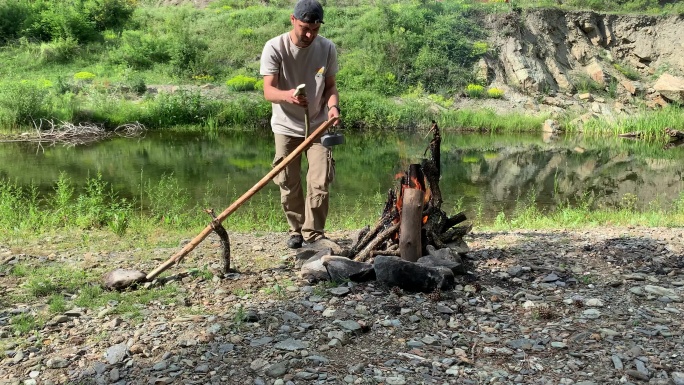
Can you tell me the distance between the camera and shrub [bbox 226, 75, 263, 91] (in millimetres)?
27750

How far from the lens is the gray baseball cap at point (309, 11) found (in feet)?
16.5

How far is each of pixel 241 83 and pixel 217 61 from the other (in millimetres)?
5470

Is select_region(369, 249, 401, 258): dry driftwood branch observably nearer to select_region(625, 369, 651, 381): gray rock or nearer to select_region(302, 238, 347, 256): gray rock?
select_region(302, 238, 347, 256): gray rock

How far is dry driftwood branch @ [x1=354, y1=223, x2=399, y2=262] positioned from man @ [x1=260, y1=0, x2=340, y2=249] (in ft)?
2.54

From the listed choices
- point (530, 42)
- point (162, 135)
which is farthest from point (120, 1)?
point (530, 42)

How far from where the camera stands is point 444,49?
33281 millimetres

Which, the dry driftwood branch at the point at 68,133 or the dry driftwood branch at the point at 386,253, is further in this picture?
the dry driftwood branch at the point at 68,133

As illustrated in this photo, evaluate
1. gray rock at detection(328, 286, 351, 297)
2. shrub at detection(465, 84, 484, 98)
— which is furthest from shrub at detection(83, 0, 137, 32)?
gray rock at detection(328, 286, 351, 297)

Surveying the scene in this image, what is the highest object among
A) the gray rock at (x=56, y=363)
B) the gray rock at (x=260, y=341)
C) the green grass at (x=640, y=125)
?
the gray rock at (x=260, y=341)

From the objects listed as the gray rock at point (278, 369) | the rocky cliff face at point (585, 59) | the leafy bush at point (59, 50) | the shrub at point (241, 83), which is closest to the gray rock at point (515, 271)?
the gray rock at point (278, 369)

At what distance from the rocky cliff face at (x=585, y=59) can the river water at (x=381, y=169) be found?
9313 mm

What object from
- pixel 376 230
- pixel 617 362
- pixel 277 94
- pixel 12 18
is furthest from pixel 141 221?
pixel 12 18

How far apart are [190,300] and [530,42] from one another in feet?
117

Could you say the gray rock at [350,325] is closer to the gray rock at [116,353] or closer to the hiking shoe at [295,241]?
the gray rock at [116,353]
